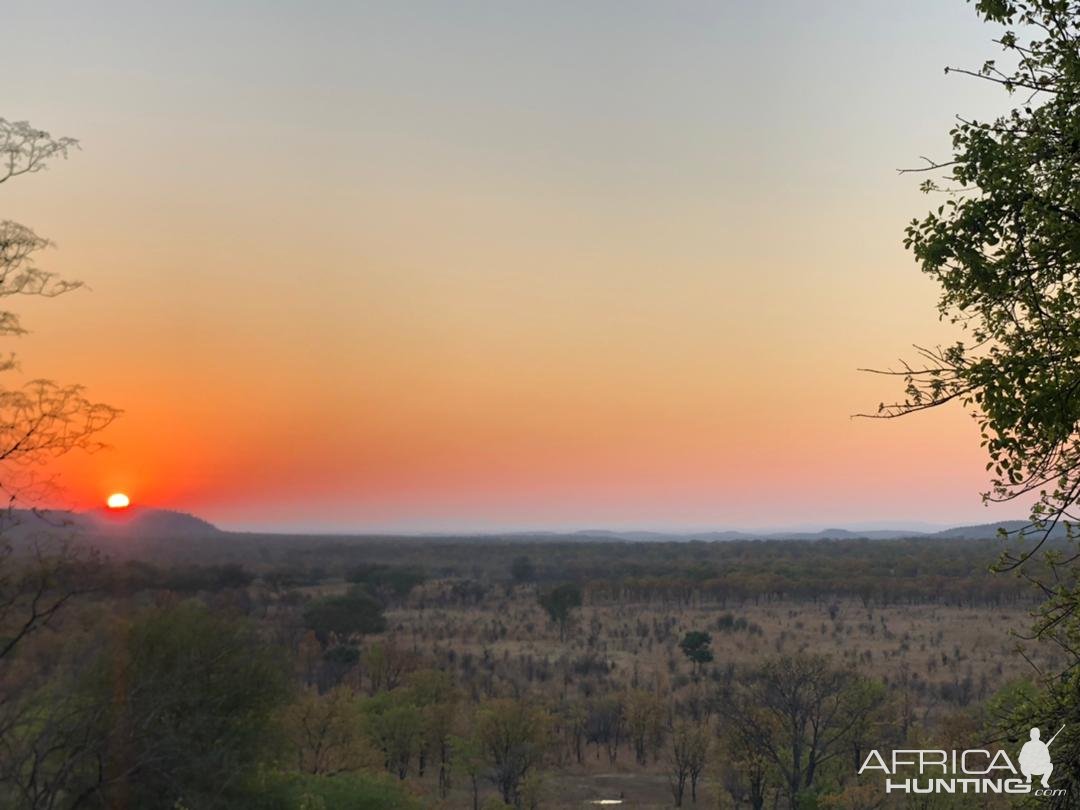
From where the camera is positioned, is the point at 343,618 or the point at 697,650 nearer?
the point at 697,650

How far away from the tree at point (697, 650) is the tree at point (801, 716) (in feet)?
89.0

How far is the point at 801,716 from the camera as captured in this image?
36.1 meters

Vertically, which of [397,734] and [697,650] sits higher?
[397,734]

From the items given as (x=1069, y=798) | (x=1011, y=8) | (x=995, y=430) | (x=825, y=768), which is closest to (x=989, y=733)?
(x=1069, y=798)

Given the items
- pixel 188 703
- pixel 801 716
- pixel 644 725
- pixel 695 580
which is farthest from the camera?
pixel 695 580

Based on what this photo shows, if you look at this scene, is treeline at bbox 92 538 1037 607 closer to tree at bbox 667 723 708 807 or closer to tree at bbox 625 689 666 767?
tree at bbox 625 689 666 767

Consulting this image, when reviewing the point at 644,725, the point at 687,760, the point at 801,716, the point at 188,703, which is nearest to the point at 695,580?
the point at 644,725

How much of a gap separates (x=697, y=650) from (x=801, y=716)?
32.8 meters

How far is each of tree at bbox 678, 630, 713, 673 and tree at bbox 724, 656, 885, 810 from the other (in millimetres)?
27118

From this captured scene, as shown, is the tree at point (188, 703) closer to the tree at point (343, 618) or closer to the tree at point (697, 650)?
the tree at point (697, 650)

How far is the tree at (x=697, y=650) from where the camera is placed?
66875 mm

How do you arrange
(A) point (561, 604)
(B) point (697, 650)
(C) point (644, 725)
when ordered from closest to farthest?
(C) point (644, 725), (B) point (697, 650), (A) point (561, 604)

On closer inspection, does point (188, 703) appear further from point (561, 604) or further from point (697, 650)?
point (561, 604)

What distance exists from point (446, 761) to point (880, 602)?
7702 centimetres
